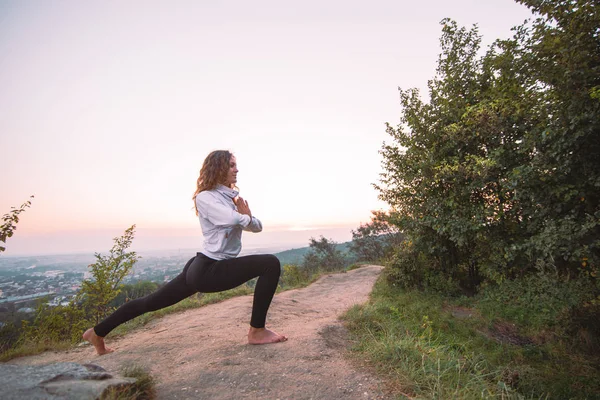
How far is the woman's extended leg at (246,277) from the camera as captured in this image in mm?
3080

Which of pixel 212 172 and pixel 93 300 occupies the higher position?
pixel 212 172

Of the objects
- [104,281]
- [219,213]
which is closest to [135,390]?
[219,213]

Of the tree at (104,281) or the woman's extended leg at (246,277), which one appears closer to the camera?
the woman's extended leg at (246,277)

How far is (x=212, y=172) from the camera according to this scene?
342 cm

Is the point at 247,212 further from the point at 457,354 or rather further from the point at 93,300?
the point at 93,300

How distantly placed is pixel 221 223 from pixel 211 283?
0.64 m

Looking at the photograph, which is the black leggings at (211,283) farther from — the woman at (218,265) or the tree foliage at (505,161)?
the tree foliage at (505,161)

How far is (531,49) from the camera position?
6.00 metres

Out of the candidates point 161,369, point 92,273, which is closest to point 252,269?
point 161,369

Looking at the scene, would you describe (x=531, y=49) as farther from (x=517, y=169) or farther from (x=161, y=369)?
(x=161, y=369)

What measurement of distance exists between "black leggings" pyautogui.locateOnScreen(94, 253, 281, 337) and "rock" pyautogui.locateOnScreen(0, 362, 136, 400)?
43.2 inches

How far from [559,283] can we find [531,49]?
19.9 ft

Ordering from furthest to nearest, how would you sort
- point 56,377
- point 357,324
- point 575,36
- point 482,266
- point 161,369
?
point 482,266 → point 575,36 → point 357,324 → point 161,369 → point 56,377

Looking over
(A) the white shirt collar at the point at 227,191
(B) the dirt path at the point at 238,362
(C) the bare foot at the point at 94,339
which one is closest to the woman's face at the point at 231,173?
(A) the white shirt collar at the point at 227,191
